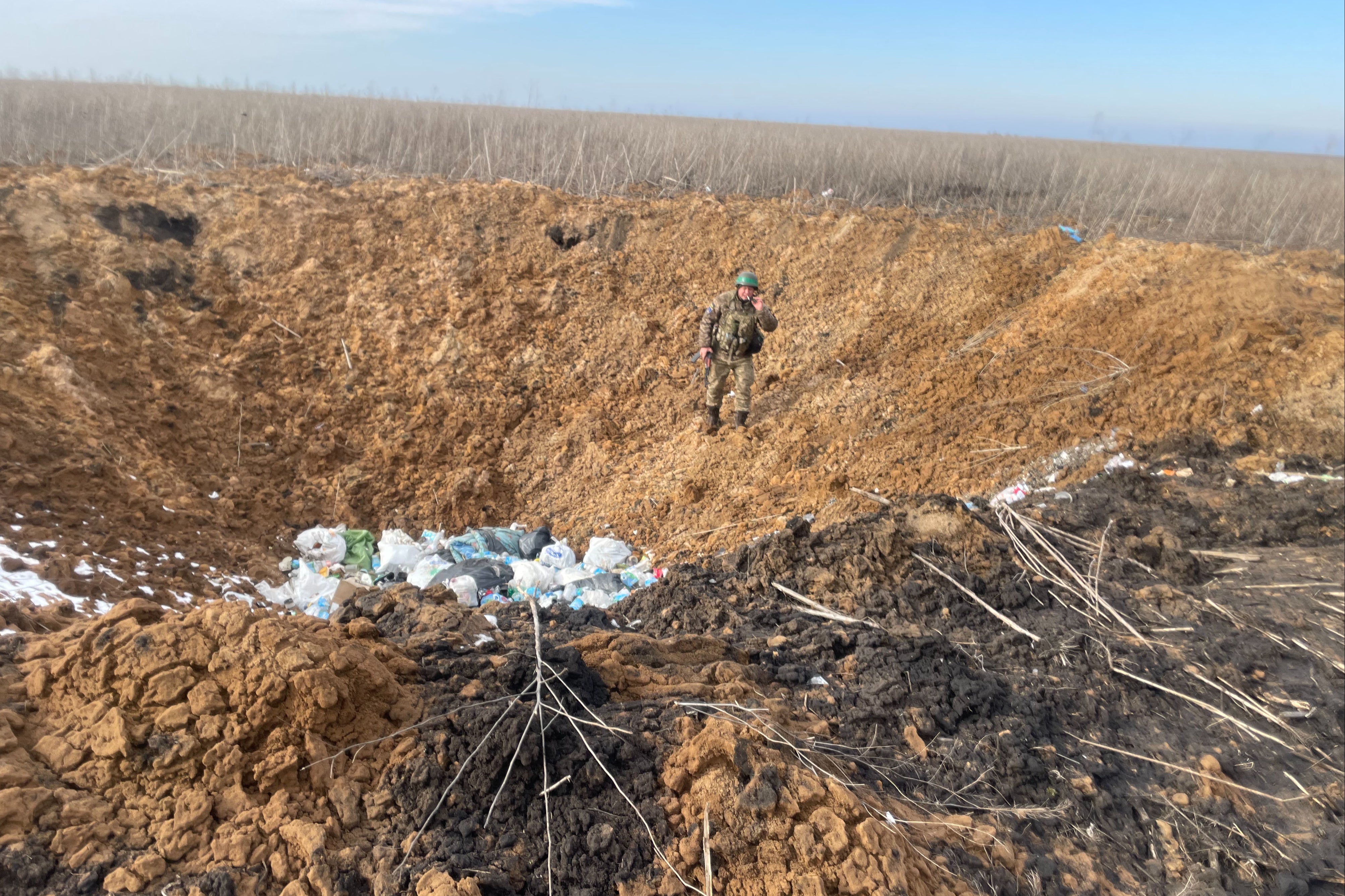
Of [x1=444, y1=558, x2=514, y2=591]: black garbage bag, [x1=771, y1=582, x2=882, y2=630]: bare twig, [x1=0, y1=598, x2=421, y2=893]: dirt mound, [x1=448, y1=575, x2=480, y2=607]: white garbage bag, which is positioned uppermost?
[x1=0, y1=598, x2=421, y2=893]: dirt mound

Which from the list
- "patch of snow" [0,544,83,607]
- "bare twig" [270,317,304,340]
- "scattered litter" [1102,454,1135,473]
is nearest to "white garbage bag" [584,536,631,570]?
"patch of snow" [0,544,83,607]

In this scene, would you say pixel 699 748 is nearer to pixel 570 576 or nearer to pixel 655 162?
pixel 570 576

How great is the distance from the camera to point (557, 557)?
232 inches

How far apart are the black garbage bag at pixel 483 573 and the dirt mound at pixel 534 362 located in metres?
1.03

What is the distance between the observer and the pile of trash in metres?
5.00

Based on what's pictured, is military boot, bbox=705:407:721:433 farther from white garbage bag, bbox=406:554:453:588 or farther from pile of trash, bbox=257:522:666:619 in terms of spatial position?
white garbage bag, bbox=406:554:453:588

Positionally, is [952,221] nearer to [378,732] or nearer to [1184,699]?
[1184,699]

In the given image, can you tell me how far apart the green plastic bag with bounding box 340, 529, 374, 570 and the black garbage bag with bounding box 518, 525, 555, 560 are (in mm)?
1278

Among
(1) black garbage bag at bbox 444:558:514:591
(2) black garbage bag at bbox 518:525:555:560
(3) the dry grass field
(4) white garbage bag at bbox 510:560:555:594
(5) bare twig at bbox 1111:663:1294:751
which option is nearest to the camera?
(5) bare twig at bbox 1111:663:1294:751

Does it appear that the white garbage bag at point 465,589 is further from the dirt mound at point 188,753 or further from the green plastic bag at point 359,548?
the dirt mound at point 188,753

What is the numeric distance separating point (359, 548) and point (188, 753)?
149 inches

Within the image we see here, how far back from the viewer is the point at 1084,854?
283 cm

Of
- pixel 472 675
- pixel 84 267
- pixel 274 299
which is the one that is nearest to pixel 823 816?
pixel 472 675

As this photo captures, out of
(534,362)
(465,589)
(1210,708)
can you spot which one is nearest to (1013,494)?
(1210,708)
